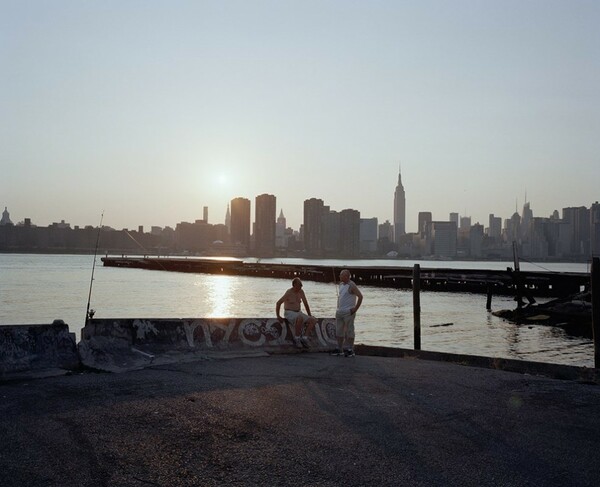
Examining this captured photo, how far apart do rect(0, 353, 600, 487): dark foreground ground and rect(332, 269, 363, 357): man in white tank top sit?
2.69 meters

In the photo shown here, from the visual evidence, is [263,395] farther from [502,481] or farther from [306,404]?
[502,481]

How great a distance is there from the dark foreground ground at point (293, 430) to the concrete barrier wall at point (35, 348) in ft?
2.15

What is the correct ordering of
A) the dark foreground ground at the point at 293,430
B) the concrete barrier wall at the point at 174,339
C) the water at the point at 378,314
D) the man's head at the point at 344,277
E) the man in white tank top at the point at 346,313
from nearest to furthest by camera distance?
1. the dark foreground ground at the point at 293,430
2. the concrete barrier wall at the point at 174,339
3. the man's head at the point at 344,277
4. the man in white tank top at the point at 346,313
5. the water at the point at 378,314

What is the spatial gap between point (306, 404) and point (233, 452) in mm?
2187

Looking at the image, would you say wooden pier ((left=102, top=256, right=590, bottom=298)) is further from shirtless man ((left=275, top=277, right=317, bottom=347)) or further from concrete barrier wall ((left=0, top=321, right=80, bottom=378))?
concrete barrier wall ((left=0, top=321, right=80, bottom=378))

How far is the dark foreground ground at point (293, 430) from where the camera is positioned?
17.0 feet

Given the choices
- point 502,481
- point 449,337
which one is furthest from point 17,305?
point 502,481

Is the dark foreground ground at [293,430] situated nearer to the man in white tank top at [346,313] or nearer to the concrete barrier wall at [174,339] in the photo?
the concrete barrier wall at [174,339]

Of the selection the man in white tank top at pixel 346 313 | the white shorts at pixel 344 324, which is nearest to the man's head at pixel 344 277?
the man in white tank top at pixel 346 313

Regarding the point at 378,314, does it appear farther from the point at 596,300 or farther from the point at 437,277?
the point at 437,277

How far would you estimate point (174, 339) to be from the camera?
11.3m

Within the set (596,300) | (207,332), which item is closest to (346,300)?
(207,332)

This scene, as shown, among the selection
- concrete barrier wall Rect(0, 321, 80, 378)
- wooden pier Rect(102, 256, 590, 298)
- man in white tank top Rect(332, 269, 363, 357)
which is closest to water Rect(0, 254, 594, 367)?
wooden pier Rect(102, 256, 590, 298)

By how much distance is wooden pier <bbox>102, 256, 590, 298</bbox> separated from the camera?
192 ft
